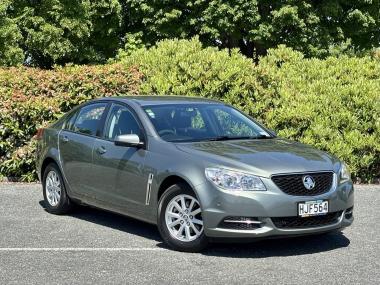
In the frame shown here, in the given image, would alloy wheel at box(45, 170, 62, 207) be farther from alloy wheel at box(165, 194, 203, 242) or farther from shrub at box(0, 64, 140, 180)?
shrub at box(0, 64, 140, 180)

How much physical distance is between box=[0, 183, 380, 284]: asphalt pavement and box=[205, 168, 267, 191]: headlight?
2.21 feet

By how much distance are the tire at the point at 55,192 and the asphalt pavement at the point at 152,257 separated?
185 millimetres

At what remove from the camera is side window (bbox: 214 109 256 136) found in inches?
308

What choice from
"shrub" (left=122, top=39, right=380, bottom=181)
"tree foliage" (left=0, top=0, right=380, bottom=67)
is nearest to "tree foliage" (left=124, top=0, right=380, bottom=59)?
"tree foliage" (left=0, top=0, right=380, bottom=67)

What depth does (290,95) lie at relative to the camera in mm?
12953

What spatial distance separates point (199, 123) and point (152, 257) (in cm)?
181

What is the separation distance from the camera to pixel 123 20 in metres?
31.8

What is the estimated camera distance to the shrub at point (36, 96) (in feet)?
39.9

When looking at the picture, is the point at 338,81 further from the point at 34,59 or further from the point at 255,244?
the point at 34,59

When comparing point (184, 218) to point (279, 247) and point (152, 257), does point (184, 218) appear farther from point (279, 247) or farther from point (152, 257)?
point (279, 247)

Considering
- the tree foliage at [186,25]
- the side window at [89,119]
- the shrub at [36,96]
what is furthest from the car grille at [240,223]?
the tree foliage at [186,25]

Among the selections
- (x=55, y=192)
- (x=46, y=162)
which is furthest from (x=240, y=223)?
(x=46, y=162)

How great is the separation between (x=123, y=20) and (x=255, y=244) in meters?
25.7

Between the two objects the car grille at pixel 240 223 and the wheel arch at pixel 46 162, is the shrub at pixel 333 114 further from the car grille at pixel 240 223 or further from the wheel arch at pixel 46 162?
the car grille at pixel 240 223
